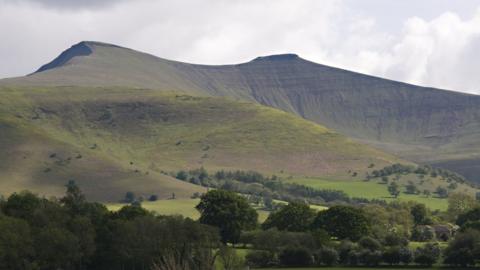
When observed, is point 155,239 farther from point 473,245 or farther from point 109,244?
point 473,245

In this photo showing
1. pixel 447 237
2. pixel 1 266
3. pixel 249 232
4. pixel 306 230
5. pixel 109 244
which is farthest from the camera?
pixel 447 237

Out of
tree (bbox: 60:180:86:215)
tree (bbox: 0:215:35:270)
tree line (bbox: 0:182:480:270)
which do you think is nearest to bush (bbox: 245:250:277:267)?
tree line (bbox: 0:182:480:270)

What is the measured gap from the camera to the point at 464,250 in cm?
13450

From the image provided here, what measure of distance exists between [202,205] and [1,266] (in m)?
61.6

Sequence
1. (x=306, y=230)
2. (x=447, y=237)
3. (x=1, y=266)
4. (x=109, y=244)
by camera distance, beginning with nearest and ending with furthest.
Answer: (x=1, y=266) < (x=109, y=244) < (x=306, y=230) < (x=447, y=237)

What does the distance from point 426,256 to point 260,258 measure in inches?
1059

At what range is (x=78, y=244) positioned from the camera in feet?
412

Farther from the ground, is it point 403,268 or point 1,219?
point 1,219

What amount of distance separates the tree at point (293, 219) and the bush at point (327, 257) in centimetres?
2726

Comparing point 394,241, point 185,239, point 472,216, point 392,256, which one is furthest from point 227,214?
point 472,216

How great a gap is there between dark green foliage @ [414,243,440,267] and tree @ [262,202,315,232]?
30927 mm

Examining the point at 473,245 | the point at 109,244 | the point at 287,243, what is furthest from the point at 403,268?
the point at 109,244

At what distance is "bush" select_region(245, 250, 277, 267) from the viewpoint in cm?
13875

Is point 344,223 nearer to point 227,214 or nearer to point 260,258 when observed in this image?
point 227,214
